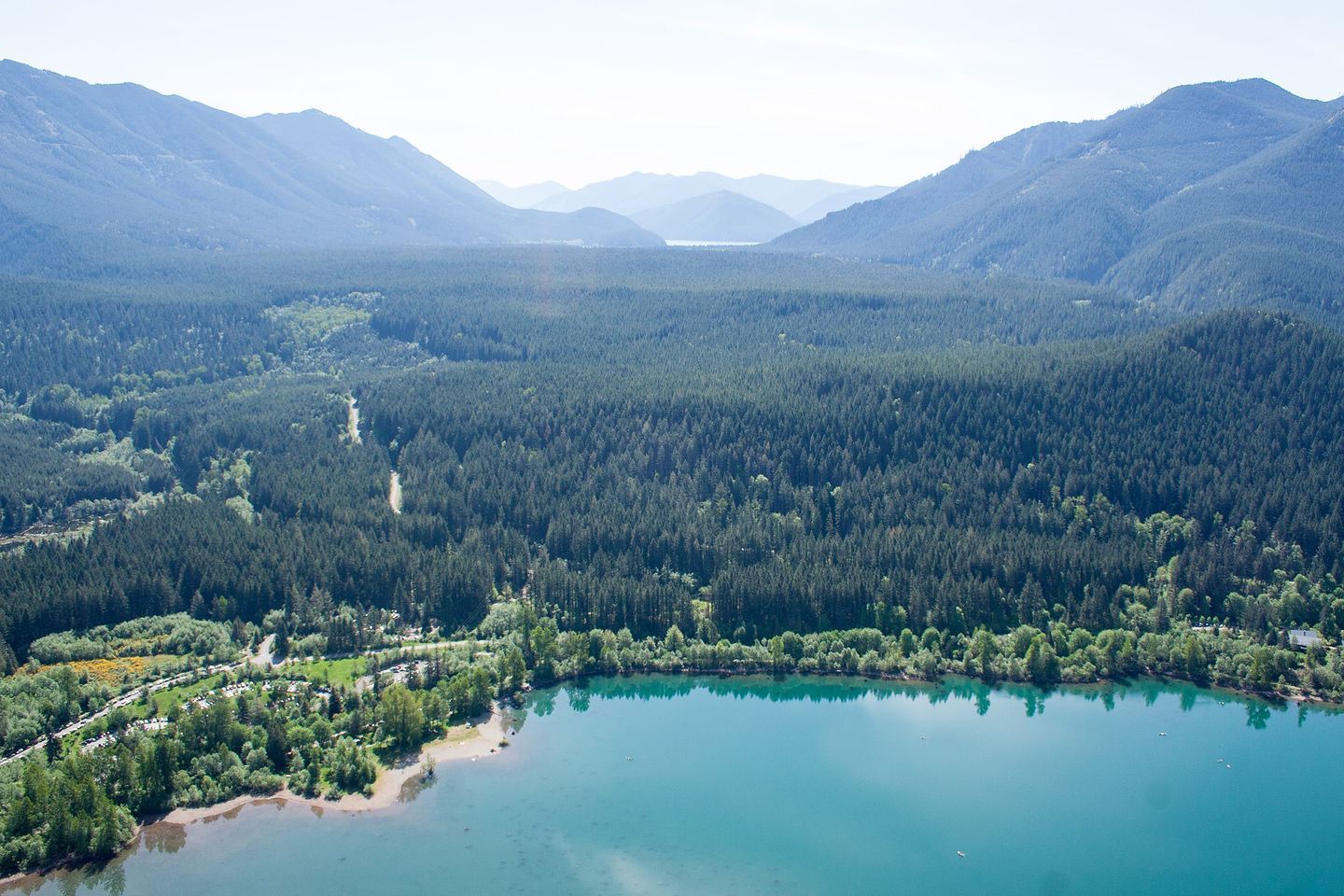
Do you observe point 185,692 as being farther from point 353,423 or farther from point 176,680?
point 353,423

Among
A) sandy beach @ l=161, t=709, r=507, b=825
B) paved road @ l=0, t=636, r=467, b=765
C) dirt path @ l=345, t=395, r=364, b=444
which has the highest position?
dirt path @ l=345, t=395, r=364, b=444

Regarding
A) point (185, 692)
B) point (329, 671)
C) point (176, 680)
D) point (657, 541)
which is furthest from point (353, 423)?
point (185, 692)

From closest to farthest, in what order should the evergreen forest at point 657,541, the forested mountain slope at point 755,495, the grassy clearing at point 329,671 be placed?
the evergreen forest at point 657,541, the grassy clearing at point 329,671, the forested mountain slope at point 755,495

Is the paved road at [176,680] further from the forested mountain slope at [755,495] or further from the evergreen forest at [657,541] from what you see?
the forested mountain slope at [755,495]

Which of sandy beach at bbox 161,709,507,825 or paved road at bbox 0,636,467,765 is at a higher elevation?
paved road at bbox 0,636,467,765

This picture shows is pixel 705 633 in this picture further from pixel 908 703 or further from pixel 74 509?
pixel 74 509

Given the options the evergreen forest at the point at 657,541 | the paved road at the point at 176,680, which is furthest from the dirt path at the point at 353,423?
the paved road at the point at 176,680

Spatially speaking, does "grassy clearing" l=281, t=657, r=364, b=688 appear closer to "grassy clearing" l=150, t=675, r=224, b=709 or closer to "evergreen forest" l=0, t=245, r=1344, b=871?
"evergreen forest" l=0, t=245, r=1344, b=871

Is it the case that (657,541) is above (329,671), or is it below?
above

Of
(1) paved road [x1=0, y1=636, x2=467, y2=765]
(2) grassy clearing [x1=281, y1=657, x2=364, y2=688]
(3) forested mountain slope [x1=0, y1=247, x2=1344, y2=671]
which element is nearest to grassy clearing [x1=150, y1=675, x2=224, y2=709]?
(1) paved road [x1=0, y1=636, x2=467, y2=765]
